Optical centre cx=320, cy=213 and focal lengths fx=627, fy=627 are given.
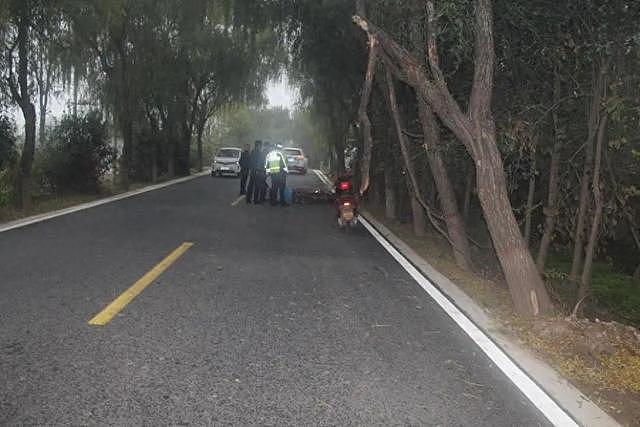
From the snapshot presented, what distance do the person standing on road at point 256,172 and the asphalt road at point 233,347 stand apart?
8.92 m

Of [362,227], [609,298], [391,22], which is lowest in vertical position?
[609,298]

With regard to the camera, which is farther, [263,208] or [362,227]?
[263,208]

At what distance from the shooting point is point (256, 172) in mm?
18438

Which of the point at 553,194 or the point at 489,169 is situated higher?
the point at 489,169

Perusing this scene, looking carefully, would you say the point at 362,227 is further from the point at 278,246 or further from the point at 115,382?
the point at 115,382

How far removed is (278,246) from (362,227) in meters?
4.03

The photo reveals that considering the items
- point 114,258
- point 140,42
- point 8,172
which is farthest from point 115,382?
point 140,42

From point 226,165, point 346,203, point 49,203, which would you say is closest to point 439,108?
point 346,203

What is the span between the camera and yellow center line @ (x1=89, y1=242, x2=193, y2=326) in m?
5.67

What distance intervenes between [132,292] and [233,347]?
2.13 metres

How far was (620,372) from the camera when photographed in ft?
16.0

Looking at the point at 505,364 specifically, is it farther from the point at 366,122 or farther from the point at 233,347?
the point at 366,122

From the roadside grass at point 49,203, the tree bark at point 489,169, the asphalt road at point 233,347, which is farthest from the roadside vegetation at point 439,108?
the asphalt road at point 233,347

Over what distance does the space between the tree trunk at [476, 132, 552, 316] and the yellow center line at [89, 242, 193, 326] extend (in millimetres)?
3926
